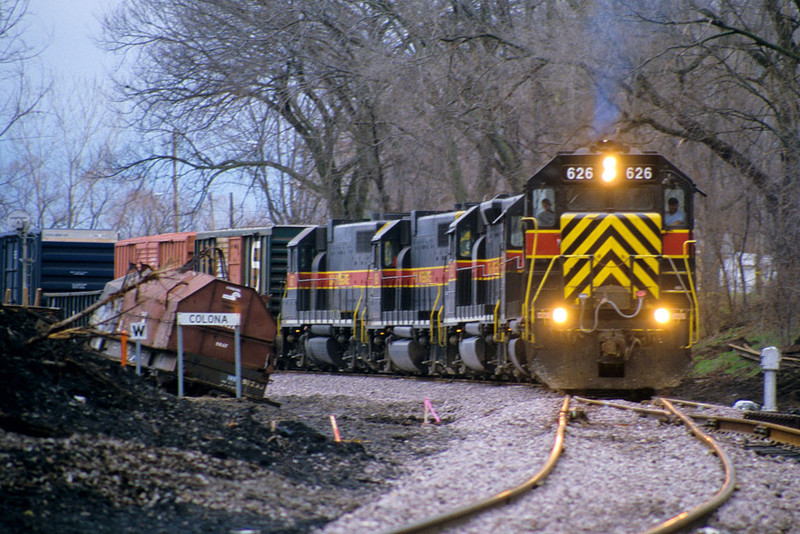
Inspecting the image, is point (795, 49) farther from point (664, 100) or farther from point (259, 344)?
point (259, 344)

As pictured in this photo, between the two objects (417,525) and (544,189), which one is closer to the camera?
(417,525)

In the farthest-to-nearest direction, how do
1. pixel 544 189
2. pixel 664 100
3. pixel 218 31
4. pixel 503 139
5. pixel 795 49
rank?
pixel 218 31 → pixel 503 139 → pixel 664 100 → pixel 795 49 → pixel 544 189

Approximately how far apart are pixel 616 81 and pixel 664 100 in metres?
0.93

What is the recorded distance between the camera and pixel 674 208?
12.0 metres

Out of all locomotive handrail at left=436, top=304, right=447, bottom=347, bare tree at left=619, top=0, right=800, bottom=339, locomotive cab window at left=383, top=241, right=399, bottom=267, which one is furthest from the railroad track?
locomotive cab window at left=383, top=241, right=399, bottom=267

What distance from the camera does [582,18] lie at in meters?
19.2

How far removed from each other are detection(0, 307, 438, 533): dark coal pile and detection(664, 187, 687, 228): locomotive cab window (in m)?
4.98

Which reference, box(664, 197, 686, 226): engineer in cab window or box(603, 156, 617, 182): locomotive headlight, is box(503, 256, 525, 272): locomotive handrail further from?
box(664, 197, 686, 226): engineer in cab window

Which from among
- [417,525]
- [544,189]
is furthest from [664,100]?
[417,525]

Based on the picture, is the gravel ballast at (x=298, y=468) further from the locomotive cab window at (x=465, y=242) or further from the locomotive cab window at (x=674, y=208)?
the locomotive cab window at (x=465, y=242)

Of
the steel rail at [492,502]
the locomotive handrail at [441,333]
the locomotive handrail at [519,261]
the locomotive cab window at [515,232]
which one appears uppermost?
the locomotive cab window at [515,232]

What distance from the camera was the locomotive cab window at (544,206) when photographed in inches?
469

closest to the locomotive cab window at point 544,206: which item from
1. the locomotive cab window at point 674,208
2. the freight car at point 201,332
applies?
the locomotive cab window at point 674,208

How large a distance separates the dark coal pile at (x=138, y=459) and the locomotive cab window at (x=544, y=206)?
393 centimetres
